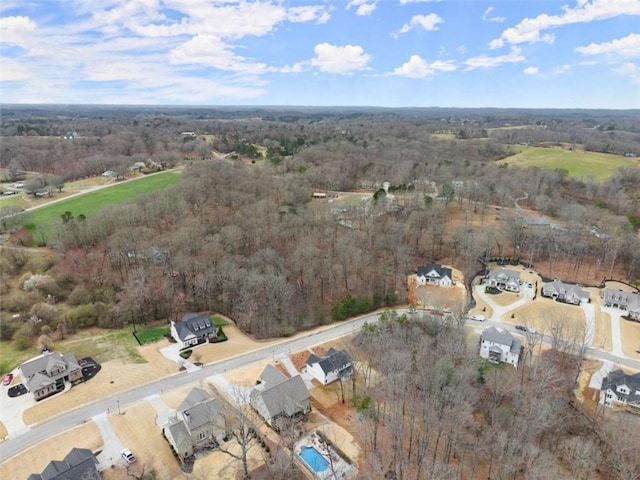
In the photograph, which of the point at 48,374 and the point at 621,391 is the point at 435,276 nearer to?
the point at 621,391

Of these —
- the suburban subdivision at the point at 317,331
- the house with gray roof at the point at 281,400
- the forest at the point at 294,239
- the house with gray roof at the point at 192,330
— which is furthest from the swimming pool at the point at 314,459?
the house with gray roof at the point at 192,330

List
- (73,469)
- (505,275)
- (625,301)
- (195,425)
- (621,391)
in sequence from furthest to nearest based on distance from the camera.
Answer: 1. (505,275)
2. (625,301)
3. (621,391)
4. (195,425)
5. (73,469)

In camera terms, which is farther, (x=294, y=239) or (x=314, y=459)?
(x=294, y=239)

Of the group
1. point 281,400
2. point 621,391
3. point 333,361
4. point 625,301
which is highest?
point 281,400

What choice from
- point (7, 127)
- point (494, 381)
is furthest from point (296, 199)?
point (7, 127)

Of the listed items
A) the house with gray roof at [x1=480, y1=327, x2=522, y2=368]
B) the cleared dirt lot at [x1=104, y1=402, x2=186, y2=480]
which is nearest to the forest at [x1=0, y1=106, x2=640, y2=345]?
the house with gray roof at [x1=480, y1=327, x2=522, y2=368]

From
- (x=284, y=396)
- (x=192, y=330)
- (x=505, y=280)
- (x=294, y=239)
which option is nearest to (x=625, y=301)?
(x=505, y=280)

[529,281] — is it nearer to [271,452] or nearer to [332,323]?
[332,323]
